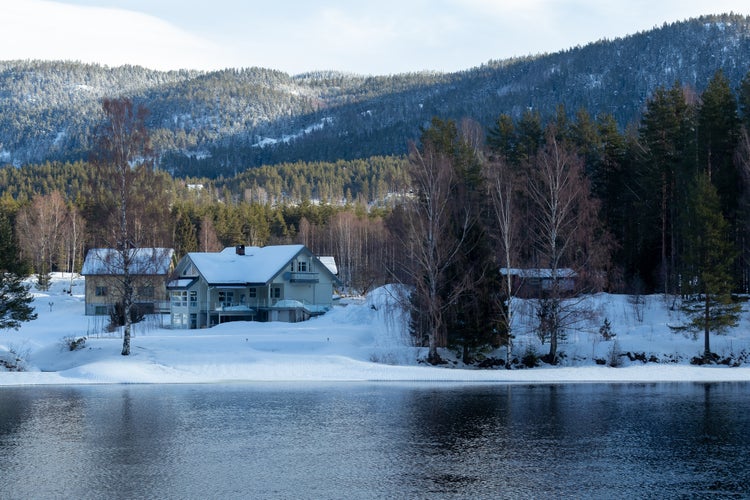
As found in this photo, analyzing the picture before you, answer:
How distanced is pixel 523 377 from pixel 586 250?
8709 mm

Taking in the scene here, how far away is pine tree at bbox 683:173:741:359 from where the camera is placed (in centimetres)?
4109

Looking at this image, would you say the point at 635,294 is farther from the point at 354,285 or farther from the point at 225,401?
the point at 354,285

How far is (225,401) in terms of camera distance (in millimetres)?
29031

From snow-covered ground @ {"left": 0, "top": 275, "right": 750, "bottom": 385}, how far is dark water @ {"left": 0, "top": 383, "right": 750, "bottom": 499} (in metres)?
4.61

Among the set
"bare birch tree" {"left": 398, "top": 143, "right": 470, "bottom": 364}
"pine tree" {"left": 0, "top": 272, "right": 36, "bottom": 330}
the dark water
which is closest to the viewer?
the dark water

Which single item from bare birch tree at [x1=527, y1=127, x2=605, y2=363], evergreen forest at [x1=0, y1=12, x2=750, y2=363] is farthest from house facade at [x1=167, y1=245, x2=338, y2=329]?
bare birch tree at [x1=527, y1=127, x2=605, y2=363]

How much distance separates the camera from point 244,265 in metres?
68.3

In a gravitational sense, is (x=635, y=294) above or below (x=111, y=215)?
below

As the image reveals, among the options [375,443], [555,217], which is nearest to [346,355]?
[555,217]

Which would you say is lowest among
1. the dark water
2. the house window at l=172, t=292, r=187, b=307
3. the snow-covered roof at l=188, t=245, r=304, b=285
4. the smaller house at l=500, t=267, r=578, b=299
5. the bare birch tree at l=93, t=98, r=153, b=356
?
the dark water

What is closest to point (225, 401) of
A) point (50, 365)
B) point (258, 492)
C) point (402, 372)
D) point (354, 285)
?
point (402, 372)

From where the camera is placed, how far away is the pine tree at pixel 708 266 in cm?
4109

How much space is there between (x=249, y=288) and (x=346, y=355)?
2688 centimetres

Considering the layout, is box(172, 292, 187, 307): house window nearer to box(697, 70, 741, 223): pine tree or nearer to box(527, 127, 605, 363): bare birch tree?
box(527, 127, 605, 363): bare birch tree
